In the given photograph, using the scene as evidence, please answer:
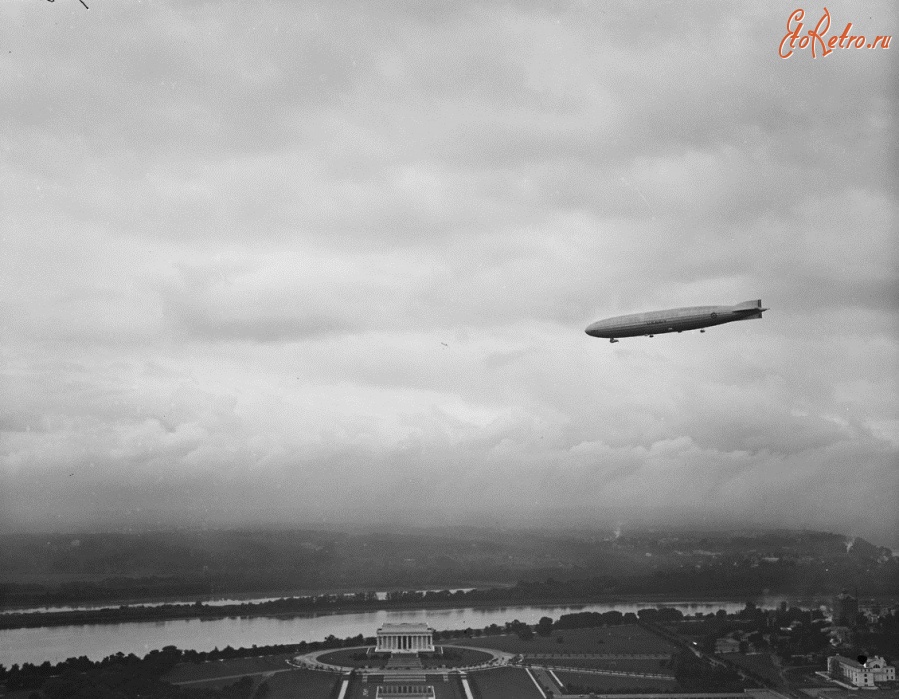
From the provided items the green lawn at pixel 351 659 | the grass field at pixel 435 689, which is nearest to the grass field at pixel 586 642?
the green lawn at pixel 351 659

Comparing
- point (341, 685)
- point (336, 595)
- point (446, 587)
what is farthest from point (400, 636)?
point (446, 587)


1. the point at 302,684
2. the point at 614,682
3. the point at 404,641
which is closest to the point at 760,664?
the point at 614,682

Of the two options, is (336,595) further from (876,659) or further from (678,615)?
(876,659)

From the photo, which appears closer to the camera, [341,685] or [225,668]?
[341,685]

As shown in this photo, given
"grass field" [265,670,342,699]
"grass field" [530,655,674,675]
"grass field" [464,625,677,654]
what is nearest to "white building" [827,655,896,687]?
"grass field" [530,655,674,675]

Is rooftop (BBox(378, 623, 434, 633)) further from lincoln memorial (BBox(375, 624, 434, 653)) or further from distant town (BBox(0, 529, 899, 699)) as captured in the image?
distant town (BBox(0, 529, 899, 699))

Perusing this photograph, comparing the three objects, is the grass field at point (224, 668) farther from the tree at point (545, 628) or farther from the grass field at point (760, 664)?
the grass field at point (760, 664)

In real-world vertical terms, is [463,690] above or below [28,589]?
below
